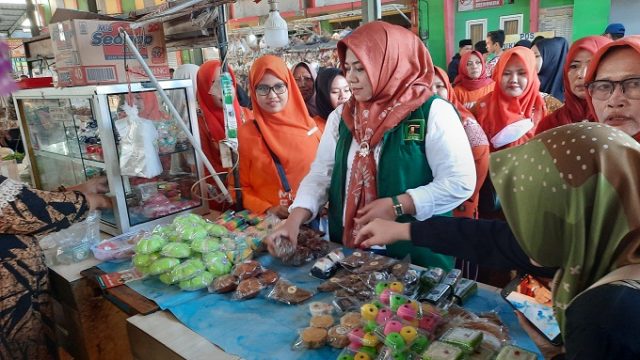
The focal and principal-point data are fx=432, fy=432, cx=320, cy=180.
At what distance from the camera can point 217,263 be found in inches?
64.9

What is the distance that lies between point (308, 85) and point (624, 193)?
113 inches

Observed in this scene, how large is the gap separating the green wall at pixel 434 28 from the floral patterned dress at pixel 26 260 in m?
7.99

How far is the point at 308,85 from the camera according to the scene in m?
3.41

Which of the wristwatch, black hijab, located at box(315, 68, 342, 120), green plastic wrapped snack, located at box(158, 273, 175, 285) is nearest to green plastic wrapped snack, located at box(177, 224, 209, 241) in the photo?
green plastic wrapped snack, located at box(158, 273, 175, 285)

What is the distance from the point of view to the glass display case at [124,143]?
2125 millimetres

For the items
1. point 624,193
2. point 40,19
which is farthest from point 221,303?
point 40,19

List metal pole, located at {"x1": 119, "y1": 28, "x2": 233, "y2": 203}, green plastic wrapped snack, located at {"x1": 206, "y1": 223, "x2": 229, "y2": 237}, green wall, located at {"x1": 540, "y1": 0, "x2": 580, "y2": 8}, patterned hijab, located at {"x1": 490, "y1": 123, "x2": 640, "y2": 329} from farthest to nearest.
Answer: green wall, located at {"x1": 540, "y1": 0, "x2": 580, "y2": 8}
metal pole, located at {"x1": 119, "y1": 28, "x2": 233, "y2": 203}
green plastic wrapped snack, located at {"x1": 206, "y1": 223, "x2": 229, "y2": 237}
patterned hijab, located at {"x1": 490, "y1": 123, "x2": 640, "y2": 329}

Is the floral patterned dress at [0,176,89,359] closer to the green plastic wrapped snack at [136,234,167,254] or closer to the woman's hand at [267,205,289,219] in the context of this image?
the green plastic wrapped snack at [136,234,167,254]

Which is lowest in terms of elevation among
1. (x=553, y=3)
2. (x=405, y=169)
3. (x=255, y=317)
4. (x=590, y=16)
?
(x=255, y=317)

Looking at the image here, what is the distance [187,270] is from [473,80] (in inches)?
150

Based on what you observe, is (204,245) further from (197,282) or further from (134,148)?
(134,148)

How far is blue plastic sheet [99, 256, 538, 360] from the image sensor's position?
119 cm

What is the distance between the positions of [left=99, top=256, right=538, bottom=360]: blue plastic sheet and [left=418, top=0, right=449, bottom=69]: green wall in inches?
315

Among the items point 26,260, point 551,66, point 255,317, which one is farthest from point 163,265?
point 551,66
